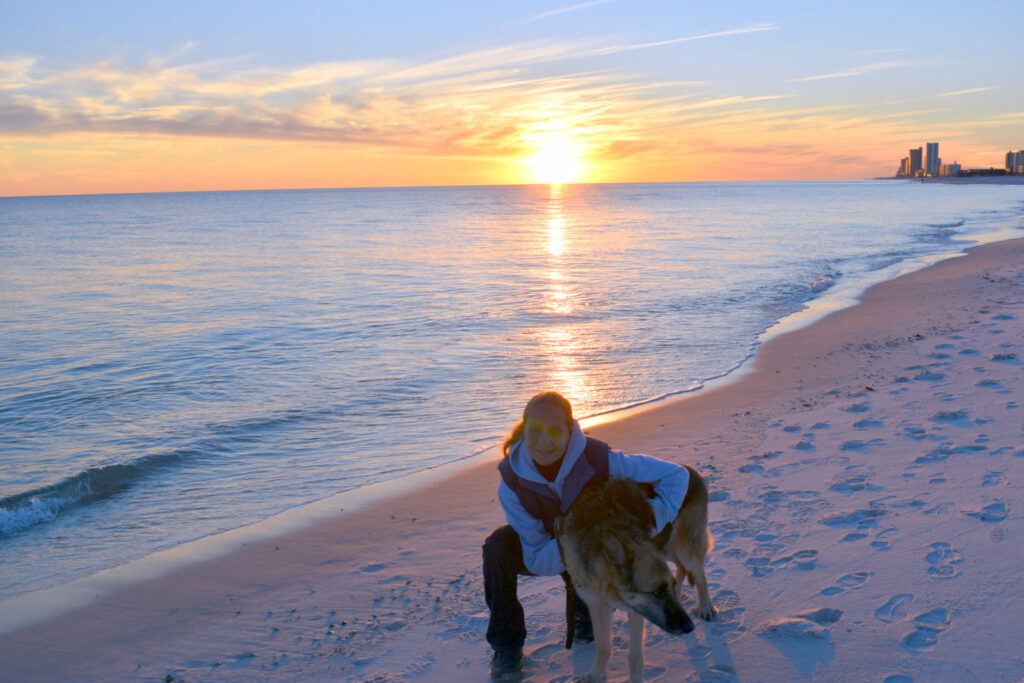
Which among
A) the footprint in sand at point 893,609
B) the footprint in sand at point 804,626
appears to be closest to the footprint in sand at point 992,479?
the footprint in sand at point 893,609

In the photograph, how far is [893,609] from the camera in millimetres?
3521

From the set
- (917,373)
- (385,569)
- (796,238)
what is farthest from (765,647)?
(796,238)

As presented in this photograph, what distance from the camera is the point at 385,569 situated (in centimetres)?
487

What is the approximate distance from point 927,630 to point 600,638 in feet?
4.93

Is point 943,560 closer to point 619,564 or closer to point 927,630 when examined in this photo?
Result: point 927,630

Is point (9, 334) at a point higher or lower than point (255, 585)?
higher

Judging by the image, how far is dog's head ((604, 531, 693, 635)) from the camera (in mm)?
2662

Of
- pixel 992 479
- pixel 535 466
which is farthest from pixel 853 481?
pixel 535 466

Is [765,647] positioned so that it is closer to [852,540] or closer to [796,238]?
[852,540]

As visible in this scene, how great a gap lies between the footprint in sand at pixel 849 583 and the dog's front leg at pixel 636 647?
123 cm

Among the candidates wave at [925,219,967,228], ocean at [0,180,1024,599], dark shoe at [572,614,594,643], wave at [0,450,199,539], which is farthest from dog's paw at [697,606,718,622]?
wave at [925,219,967,228]

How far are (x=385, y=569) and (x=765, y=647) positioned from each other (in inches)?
98.2

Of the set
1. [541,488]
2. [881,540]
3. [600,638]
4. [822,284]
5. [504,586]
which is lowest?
[881,540]

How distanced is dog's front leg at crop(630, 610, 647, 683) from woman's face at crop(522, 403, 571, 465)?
76 centimetres
